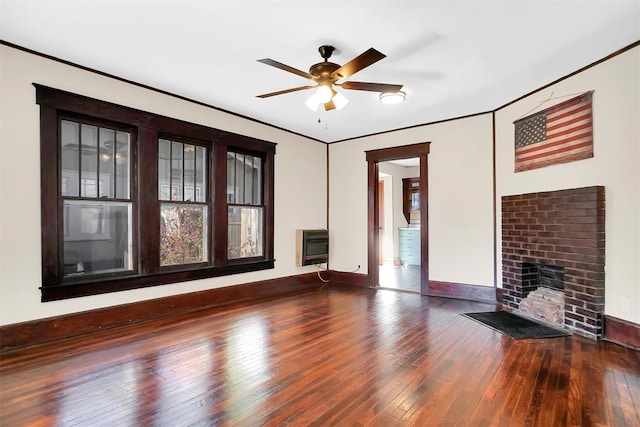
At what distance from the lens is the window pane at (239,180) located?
5203 mm

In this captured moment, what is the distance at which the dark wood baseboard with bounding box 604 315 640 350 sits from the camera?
3020mm

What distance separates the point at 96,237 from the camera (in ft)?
12.3

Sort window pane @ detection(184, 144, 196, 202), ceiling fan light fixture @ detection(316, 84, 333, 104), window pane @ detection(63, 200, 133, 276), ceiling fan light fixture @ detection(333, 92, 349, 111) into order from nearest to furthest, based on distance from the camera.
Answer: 1. ceiling fan light fixture @ detection(316, 84, 333, 104)
2. ceiling fan light fixture @ detection(333, 92, 349, 111)
3. window pane @ detection(63, 200, 133, 276)
4. window pane @ detection(184, 144, 196, 202)

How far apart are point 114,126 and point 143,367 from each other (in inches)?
108

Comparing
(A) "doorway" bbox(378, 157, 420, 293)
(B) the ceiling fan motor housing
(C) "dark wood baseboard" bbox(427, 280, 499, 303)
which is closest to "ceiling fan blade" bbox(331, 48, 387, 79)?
(B) the ceiling fan motor housing

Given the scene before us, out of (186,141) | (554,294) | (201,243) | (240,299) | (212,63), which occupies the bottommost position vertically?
(240,299)

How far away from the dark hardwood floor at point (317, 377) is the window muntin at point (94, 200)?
32.8 inches

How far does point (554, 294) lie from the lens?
12.9 ft

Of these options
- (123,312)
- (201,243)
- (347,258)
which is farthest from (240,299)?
(347,258)

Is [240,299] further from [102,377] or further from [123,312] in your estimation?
[102,377]

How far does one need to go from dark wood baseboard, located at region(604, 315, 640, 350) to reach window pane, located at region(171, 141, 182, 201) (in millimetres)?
5077

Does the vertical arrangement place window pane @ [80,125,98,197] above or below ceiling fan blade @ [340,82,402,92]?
below

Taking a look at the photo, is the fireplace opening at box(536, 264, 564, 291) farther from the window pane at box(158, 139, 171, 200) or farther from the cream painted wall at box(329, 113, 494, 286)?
the window pane at box(158, 139, 171, 200)

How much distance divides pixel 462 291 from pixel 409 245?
3.60 m
